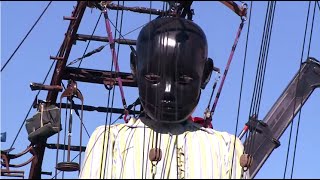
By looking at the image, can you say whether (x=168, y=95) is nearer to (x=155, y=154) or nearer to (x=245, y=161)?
(x=155, y=154)

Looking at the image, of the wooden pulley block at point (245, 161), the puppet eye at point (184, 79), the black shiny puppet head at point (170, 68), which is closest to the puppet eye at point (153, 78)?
the black shiny puppet head at point (170, 68)

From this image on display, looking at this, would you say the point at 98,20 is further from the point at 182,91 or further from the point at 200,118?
the point at 182,91

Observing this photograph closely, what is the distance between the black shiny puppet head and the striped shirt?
14 centimetres

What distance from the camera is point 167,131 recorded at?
25.7 ft

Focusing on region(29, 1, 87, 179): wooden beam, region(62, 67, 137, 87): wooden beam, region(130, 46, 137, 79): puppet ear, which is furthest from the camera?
region(29, 1, 87, 179): wooden beam

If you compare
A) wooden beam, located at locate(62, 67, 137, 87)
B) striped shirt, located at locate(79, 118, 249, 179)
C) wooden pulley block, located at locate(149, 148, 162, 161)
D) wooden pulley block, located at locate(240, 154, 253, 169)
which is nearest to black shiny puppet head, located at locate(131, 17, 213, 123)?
striped shirt, located at locate(79, 118, 249, 179)

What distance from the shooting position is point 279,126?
1055 cm

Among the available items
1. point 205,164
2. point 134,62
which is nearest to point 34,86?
point 134,62

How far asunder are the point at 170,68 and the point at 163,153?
57 centimetres

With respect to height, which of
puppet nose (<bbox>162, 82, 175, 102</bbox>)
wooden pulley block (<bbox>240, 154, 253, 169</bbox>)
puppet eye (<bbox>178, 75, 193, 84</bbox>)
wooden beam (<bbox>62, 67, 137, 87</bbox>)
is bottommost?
wooden pulley block (<bbox>240, 154, 253, 169</bbox>)

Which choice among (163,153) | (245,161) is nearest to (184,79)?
(163,153)

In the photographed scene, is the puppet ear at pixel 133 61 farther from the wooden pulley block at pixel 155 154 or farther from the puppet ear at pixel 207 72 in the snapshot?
the wooden pulley block at pixel 155 154

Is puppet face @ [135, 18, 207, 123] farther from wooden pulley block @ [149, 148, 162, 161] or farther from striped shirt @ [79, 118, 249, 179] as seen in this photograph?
wooden pulley block @ [149, 148, 162, 161]

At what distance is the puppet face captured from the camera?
7.74m
